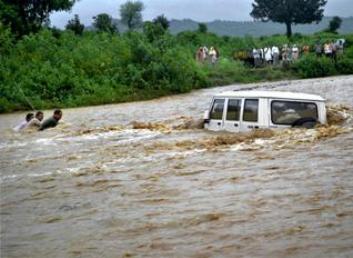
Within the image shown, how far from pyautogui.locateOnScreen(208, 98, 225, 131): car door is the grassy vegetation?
58.2 feet

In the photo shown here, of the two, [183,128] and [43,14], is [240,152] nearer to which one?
[183,128]

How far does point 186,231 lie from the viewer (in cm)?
823

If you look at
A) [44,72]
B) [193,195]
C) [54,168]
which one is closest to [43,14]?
[44,72]

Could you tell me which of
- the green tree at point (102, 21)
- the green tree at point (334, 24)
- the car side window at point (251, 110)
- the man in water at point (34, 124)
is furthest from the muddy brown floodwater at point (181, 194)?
the green tree at point (334, 24)

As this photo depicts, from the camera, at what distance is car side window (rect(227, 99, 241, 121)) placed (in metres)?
14.7

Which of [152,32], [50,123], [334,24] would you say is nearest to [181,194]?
[50,123]

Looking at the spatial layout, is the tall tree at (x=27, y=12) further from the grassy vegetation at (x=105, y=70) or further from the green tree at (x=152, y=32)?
the green tree at (x=152, y=32)

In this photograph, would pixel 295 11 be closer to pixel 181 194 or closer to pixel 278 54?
pixel 278 54

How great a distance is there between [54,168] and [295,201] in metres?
5.81

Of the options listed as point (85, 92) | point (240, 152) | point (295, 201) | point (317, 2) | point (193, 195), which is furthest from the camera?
point (317, 2)

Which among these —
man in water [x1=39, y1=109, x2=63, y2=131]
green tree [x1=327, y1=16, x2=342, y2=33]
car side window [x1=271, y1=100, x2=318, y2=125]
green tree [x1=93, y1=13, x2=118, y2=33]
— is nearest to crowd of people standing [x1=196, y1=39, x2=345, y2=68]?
green tree [x1=93, y1=13, x2=118, y2=33]

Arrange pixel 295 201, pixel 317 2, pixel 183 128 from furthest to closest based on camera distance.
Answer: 1. pixel 317 2
2. pixel 183 128
3. pixel 295 201

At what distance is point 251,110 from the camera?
14.4m

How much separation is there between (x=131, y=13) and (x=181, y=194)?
227ft
